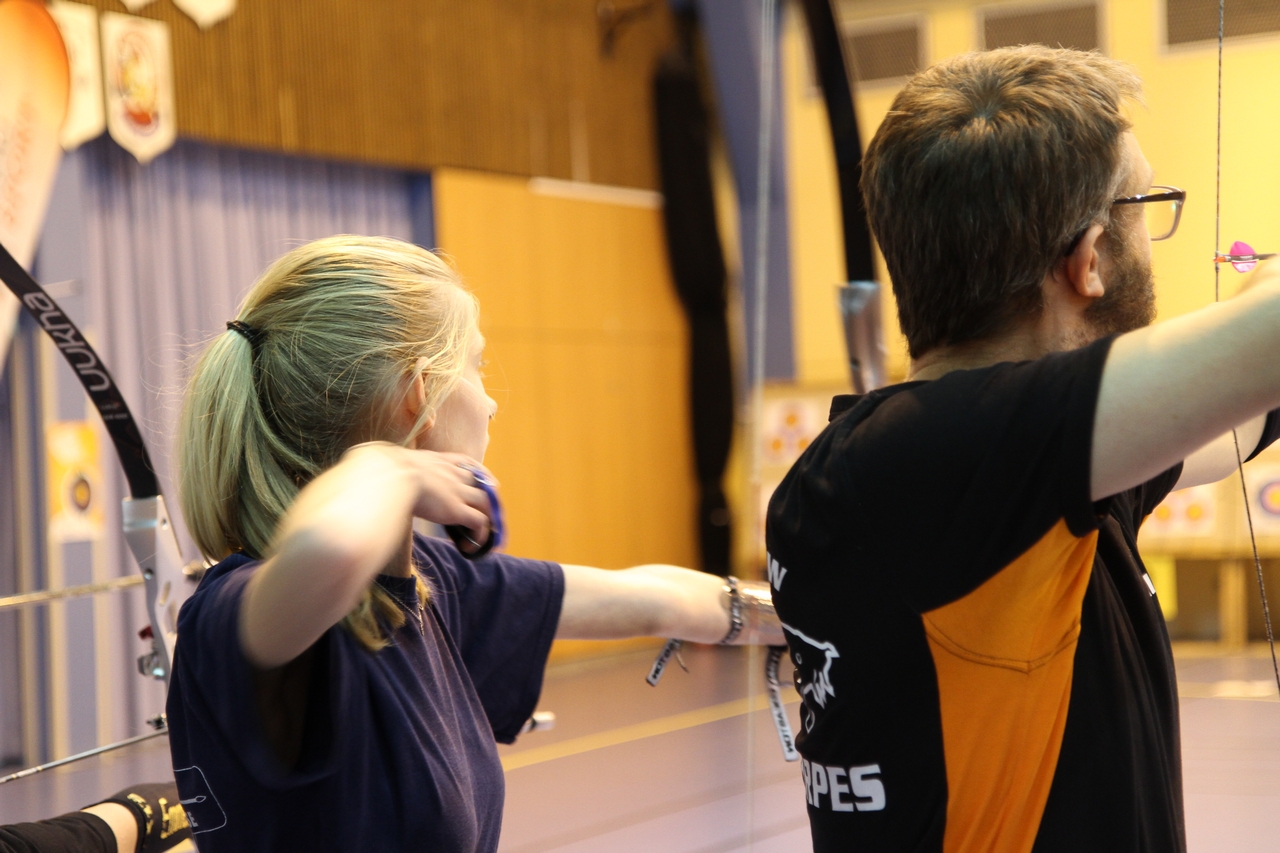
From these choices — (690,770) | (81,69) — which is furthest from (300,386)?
(81,69)

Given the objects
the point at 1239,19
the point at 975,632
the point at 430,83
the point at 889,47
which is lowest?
the point at 975,632

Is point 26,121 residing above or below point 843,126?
above

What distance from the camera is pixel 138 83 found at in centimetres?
425

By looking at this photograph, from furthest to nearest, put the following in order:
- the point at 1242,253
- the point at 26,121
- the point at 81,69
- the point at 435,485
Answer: the point at 81,69 → the point at 26,121 → the point at 1242,253 → the point at 435,485

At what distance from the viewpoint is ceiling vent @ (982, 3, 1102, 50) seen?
1824 millimetres

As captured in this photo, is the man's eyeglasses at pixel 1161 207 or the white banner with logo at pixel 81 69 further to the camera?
the white banner with logo at pixel 81 69

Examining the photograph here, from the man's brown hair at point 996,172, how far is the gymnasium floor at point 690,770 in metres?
0.66

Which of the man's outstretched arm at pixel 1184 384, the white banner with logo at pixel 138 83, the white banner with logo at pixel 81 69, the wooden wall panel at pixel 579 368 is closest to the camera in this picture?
the man's outstretched arm at pixel 1184 384

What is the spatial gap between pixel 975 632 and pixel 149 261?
429 centimetres

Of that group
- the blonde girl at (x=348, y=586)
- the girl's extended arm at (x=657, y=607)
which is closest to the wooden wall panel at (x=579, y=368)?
the girl's extended arm at (x=657, y=607)

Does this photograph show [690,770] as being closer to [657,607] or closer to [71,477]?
[71,477]

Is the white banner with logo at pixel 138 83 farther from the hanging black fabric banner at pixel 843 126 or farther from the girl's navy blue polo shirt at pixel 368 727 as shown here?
the girl's navy blue polo shirt at pixel 368 727

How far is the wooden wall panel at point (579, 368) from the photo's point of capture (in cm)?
566

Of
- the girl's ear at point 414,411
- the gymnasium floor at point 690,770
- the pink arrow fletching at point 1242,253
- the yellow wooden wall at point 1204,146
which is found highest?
the yellow wooden wall at point 1204,146
